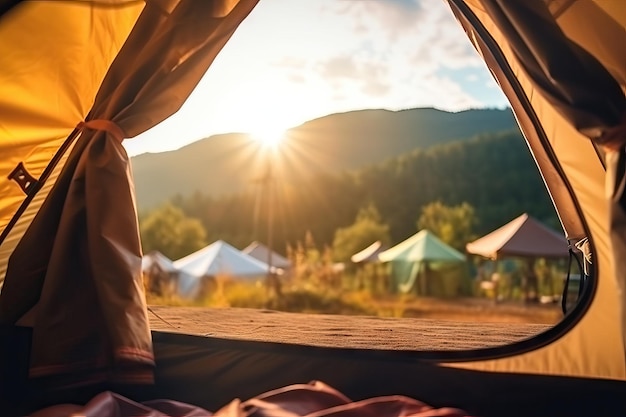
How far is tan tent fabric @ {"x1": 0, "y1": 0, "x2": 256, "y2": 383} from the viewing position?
1.42m

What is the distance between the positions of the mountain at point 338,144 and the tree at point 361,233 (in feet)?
3.05

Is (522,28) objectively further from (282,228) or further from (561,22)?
(282,228)

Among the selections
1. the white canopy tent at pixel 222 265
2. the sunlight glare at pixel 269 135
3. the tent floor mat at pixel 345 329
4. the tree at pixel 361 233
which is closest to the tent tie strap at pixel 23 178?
the tent floor mat at pixel 345 329

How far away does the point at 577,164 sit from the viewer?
146 centimetres

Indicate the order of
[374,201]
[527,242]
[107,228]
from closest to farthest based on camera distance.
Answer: [107,228] < [527,242] < [374,201]

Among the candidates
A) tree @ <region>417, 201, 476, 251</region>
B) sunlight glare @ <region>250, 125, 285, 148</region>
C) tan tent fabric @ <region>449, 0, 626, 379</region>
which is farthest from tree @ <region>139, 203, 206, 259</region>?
tan tent fabric @ <region>449, 0, 626, 379</region>

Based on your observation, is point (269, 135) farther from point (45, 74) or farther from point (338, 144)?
point (45, 74)

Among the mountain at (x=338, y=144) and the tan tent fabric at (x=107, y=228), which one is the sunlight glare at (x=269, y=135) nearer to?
the mountain at (x=338, y=144)

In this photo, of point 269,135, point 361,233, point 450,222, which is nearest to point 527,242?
point 450,222

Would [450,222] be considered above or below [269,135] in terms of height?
below

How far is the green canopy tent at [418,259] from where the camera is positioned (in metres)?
8.61

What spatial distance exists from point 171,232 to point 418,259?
3.56 m

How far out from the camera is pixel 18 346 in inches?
59.6

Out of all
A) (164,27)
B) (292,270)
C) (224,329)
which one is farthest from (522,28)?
(292,270)
